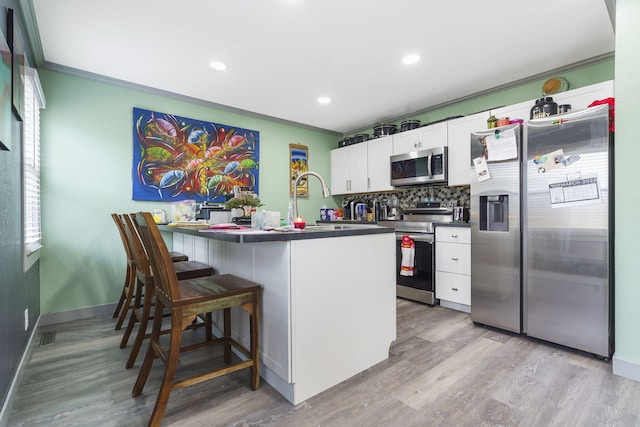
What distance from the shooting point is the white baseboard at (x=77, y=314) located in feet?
9.01

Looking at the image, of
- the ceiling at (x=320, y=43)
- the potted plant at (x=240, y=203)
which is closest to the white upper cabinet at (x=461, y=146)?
the ceiling at (x=320, y=43)

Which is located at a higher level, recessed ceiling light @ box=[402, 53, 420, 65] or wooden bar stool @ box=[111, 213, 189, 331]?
recessed ceiling light @ box=[402, 53, 420, 65]

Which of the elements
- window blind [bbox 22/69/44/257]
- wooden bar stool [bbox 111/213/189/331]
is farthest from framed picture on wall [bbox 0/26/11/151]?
wooden bar stool [bbox 111/213/189/331]

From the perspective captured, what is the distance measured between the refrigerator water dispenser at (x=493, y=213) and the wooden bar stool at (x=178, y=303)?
2098 mm

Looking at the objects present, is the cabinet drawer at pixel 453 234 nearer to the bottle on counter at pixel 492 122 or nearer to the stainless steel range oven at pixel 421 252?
the stainless steel range oven at pixel 421 252

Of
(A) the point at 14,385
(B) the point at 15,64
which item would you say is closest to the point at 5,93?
(B) the point at 15,64

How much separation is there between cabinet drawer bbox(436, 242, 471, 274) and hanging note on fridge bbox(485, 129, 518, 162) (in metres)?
0.94

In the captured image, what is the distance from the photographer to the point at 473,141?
272cm

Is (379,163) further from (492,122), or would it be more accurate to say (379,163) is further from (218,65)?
(218,65)

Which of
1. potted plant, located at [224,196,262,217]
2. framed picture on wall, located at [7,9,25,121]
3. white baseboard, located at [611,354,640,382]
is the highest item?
framed picture on wall, located at [7,9,25,121]

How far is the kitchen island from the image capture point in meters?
1.55

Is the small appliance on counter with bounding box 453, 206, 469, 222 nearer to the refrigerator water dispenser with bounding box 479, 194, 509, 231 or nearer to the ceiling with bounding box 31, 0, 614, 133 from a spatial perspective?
the refrigerator water dispenser with bounding box 479, 194, 509, 231

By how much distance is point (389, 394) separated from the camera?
1.66 m

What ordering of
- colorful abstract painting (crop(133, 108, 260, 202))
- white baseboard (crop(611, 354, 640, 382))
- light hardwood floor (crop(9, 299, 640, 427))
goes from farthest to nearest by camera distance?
colorful abstract painting (crop(133, 108, 260, 202)) < white baseboard (crop(611, 354, 640, 382)) < light hardwood floor (crop(9, 299, 640, 427))
